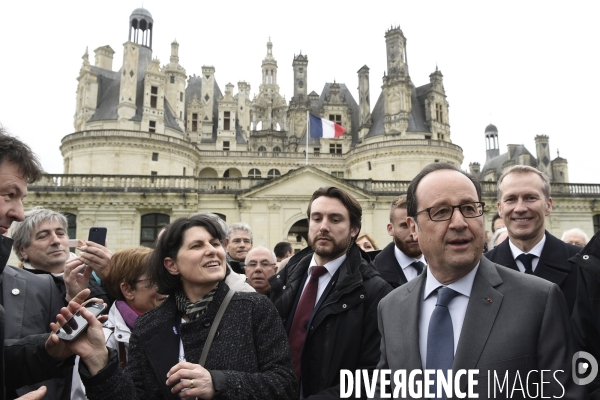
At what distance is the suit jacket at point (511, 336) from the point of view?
1912 mm

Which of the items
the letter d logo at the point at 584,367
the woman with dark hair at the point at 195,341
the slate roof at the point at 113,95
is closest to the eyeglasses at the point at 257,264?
the woman with dark hair at the point at 195,341

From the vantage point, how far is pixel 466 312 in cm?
209

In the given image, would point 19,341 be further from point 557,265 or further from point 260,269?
point 557,265

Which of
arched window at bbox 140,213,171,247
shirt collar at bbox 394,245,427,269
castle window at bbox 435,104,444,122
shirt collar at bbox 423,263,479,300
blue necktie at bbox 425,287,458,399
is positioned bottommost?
blue necktie at bbox 425,287,458,399

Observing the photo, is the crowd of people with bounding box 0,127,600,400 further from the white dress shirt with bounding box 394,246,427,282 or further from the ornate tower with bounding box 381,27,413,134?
the ornate tower with bounding box 381,27,413,134

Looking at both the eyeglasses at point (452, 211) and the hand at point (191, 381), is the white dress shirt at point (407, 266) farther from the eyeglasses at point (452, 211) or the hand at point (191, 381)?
the hand at point (191, 381)

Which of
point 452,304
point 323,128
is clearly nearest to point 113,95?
point 323,128

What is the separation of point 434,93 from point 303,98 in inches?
701

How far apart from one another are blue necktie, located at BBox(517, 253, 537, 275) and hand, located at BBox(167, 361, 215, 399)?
296 centimetres

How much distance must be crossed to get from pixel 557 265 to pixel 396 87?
37960 millimetres

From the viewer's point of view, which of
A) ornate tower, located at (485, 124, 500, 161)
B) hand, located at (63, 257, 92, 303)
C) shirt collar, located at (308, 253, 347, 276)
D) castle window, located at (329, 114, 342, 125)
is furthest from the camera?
ornate tower, located at (485, 124, 500, 161)

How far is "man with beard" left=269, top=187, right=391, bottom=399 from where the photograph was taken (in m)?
3.00

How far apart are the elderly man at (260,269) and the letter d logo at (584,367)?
3918 millimetres

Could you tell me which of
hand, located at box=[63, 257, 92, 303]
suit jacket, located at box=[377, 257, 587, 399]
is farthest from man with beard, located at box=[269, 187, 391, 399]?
hand, located at box=[63, 257, 92, 303]
